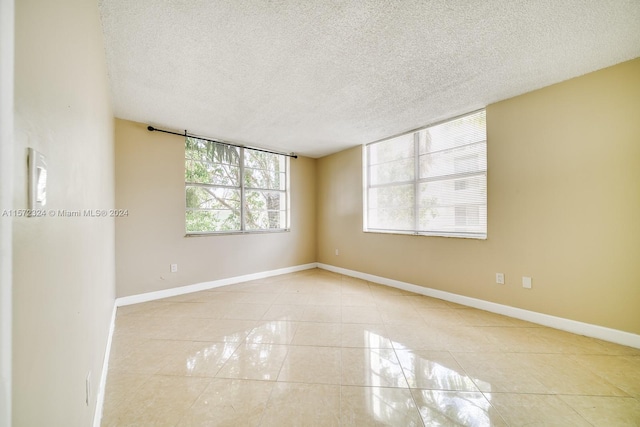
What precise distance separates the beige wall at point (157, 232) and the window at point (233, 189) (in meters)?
0.18

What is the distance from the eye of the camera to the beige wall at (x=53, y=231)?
52 cm

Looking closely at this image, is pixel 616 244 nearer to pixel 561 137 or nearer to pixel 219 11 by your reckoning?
pixel 561 137

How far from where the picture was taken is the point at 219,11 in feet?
5.16

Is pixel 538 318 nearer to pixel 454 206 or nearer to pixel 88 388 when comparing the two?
pixel 454 206

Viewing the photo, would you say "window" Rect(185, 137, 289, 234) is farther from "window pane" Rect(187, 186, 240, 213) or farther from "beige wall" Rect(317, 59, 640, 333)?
"beige wall" Rect(317, 59, 640, 333)

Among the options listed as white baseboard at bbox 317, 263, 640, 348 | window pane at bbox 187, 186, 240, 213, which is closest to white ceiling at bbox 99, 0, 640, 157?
window pane at bbox 187, 186, 240, 213

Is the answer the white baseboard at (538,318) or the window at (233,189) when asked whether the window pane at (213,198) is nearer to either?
the window at (233,189)

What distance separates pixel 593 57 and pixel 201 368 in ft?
13.5

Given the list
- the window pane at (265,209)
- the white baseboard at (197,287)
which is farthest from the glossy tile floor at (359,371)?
the window pane at (265,209)

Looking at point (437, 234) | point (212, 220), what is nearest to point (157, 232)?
point (212, 220)

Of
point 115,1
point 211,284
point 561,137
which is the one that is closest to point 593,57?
point 561,137

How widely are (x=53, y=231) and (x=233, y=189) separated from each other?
3608 mm

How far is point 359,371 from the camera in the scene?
1.81m

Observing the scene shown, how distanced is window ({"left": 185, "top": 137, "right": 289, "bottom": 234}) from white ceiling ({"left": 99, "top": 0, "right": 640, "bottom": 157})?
104 cm
